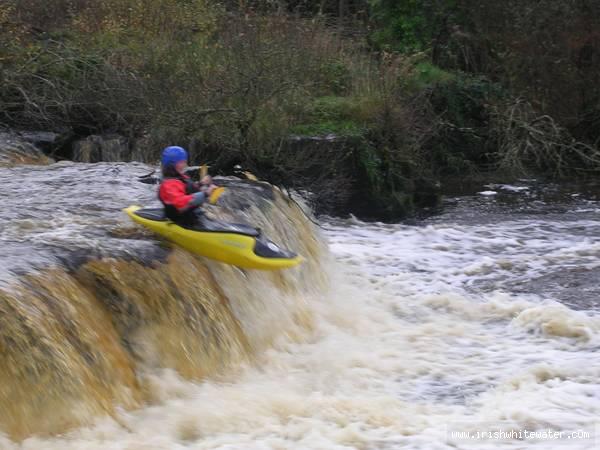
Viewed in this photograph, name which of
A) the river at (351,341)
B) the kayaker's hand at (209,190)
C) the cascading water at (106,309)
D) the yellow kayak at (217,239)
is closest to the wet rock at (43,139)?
the river at (351,341)

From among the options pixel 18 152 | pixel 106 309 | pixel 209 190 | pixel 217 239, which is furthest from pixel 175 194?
pixel 18 152

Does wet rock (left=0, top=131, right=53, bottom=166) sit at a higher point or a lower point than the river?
higher

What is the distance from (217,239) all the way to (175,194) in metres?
0.45

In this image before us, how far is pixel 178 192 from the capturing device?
6.91 meters

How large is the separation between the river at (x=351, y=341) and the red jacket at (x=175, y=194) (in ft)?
1.15

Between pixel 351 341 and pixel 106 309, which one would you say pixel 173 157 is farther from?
pixel 351 341

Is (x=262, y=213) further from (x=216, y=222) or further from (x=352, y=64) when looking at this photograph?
(x=352, y=64)

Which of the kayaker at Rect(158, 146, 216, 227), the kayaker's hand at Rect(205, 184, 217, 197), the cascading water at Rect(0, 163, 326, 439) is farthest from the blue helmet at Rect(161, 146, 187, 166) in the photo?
the cascading water at Rect(0, 163, 326, 439)

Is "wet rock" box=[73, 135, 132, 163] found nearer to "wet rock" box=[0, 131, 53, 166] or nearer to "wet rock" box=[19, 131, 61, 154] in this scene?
"wet rock" box=[19, 131, 61, 154]

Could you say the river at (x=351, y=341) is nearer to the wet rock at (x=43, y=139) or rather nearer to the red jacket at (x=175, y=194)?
the red jacket at (x=175, y=194)

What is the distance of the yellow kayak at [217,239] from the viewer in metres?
6.91

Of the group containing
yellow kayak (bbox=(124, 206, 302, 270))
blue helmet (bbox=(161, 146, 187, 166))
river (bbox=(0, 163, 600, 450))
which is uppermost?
blue helmet (bbox=(161, 146, 187, 166))

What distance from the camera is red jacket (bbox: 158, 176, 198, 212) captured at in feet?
22.5

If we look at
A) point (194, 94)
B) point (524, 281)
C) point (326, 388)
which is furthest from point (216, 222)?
point (194, 94)
